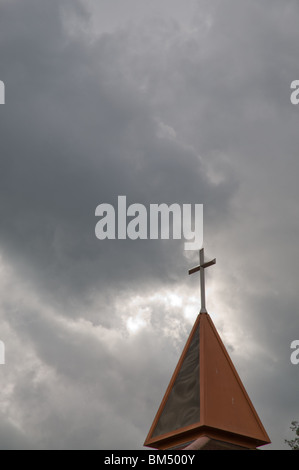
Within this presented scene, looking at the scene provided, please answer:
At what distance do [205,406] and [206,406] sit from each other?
0.11ft

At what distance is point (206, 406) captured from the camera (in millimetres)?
14500

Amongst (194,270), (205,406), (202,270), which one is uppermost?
(194,270)

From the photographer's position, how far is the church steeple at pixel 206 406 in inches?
568

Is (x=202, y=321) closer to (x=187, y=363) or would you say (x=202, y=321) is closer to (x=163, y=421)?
(x=187, y=363)

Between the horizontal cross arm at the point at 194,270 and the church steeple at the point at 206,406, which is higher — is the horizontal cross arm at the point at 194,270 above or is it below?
above

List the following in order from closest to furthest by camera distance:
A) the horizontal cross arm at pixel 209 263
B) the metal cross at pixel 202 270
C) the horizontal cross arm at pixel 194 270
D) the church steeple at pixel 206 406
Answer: the church steeple at pixel 206 406 < the metal cross at pixel 202 270 < the horizontal cross arm at pixel 209 263 < the horizontal cross arm at pixel 194 270

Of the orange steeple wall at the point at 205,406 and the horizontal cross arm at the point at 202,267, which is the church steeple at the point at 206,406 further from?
the horizontal cross arm at the point at 202,267

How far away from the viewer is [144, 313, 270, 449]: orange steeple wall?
47.4 ft

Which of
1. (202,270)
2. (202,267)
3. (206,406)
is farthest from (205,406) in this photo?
(202,267)

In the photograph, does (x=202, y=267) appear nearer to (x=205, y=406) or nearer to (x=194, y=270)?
(x=194, y=270)

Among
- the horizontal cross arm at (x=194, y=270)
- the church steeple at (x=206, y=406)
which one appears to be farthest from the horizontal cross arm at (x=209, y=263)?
the church steeple at (x=206, y=406)
